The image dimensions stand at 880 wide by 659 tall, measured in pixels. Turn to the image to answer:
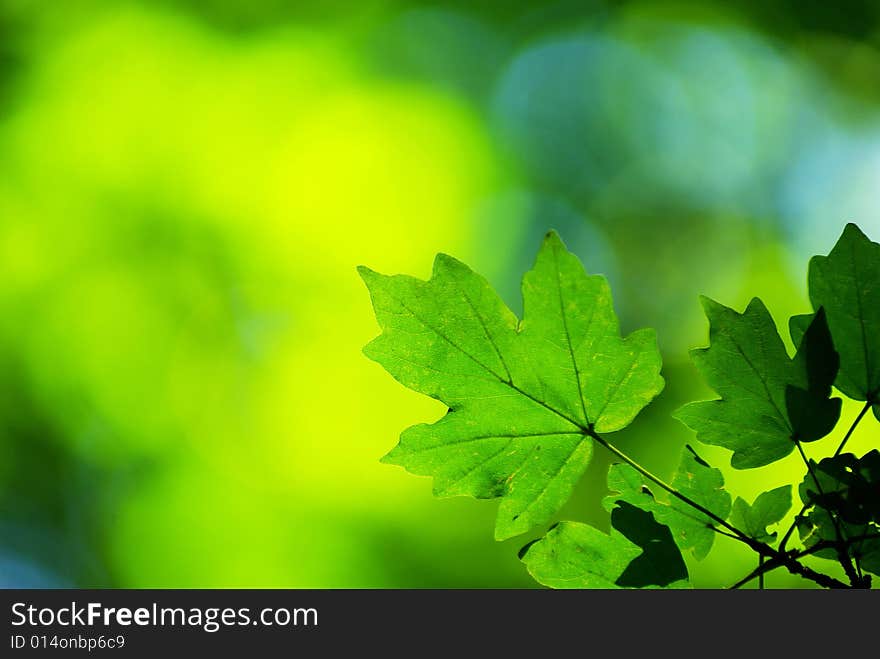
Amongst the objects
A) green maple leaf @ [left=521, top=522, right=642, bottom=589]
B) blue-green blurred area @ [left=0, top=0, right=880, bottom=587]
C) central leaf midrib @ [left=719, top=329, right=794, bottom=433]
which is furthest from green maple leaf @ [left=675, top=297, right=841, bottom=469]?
blue-green blurred area @ [left=0, top=0, right=880, bottom=587]

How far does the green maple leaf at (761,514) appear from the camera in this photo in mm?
604

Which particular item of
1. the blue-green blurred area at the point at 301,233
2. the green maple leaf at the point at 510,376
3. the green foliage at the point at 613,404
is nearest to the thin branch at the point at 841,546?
the green foliage at the point at 613,404

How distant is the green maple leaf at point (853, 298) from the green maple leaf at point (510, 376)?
0.12 meters

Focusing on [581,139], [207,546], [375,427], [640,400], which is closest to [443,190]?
[581,139]

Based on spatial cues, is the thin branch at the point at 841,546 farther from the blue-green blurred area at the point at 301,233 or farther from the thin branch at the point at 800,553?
the blue-green blurred area at the point at 301,233

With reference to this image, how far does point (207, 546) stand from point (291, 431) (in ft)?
2.69

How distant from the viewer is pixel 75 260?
5.79 m

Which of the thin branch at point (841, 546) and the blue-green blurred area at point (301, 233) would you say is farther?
the blue-green blurred area at point (301, 233)

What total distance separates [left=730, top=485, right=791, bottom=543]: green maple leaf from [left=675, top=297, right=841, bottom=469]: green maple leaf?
0.06m

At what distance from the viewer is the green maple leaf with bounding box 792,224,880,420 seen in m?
0.52

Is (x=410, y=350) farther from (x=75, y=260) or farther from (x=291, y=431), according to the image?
(x=75, y=260)

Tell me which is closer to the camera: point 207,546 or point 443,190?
Answer: point 207,546

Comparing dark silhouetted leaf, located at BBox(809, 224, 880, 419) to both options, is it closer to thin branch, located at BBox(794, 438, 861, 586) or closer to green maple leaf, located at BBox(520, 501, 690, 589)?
thin branch, located at BBox(794, 438, 861, 586)

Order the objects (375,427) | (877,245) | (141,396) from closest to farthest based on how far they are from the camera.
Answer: (877,245), (375,427), (141,396)
